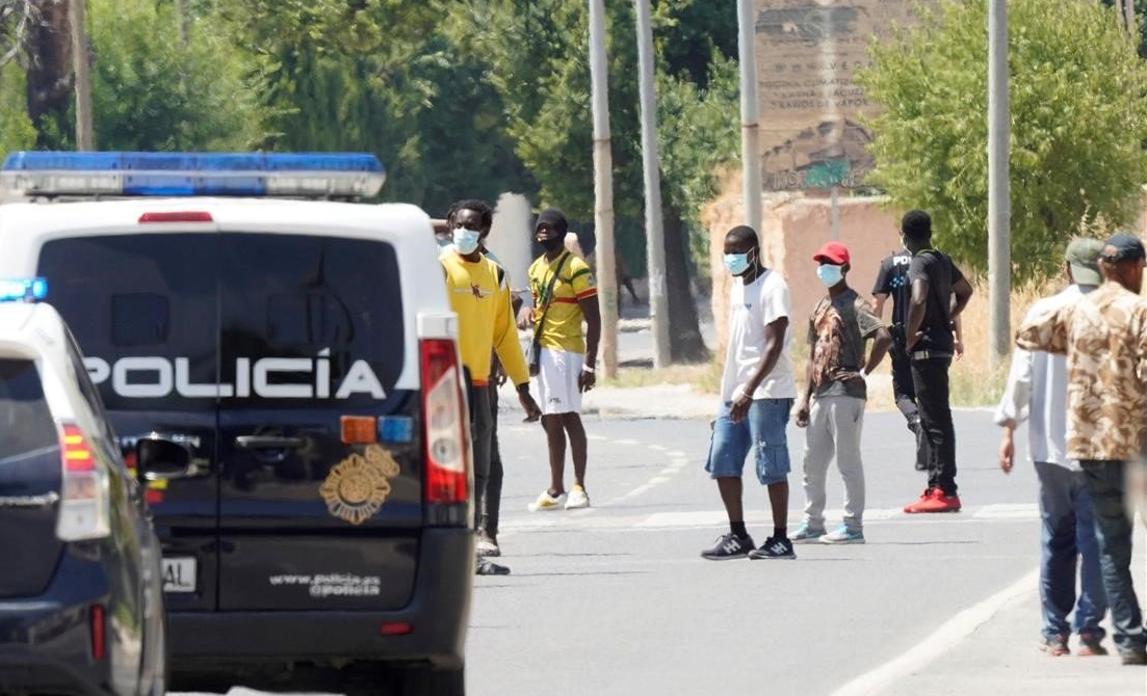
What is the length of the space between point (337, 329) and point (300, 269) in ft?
0.68

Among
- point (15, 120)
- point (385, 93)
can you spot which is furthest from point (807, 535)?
point (385, 93)

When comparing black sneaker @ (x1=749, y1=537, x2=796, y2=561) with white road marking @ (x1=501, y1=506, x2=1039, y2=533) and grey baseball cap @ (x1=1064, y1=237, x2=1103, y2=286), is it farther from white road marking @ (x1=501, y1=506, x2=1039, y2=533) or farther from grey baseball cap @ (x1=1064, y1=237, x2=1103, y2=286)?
grey baseball cap @ (x1=1064, y1=237, x2=1103, y2=286)

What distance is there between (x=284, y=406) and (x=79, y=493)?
1686mm

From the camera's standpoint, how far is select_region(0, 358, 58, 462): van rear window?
7172 millimetres

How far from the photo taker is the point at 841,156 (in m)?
46.3

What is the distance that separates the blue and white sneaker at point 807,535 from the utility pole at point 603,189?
69.4 feet

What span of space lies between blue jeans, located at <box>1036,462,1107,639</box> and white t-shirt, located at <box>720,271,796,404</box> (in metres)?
3.55

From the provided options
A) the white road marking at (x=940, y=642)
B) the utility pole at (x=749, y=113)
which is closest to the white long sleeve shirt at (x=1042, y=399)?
the white road marking at (x=940, y=642)

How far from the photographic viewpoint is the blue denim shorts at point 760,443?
14867 millimetres

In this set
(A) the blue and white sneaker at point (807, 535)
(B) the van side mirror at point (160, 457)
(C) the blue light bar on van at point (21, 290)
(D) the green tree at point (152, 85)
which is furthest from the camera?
(D) the green tree at point (152, 85)

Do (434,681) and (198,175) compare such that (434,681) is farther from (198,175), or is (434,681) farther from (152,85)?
(152,85)

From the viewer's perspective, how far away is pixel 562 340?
59.4 ft

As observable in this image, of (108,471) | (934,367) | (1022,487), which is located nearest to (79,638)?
(108,471)

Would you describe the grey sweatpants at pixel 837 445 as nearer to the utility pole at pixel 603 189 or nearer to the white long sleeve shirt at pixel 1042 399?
the white long sleeve shirt at pixel 1042 399
